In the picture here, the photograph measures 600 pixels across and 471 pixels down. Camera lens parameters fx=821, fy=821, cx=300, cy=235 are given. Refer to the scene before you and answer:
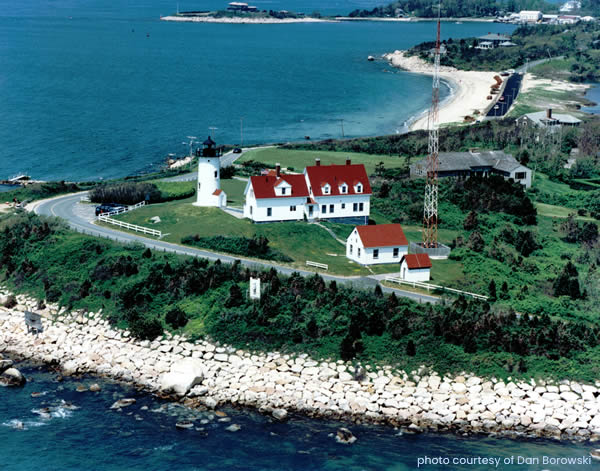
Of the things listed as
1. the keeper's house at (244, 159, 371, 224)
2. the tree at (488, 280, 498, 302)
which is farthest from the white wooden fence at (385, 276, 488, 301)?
the keeper's house at (244, 159, 371, 224)

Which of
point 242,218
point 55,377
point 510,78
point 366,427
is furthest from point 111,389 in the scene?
point 510,78

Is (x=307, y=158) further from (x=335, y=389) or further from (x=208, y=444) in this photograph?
(x=208, y=444)

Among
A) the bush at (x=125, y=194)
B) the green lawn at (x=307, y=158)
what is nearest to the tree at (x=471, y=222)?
the green lawn at (x=307, y=158)

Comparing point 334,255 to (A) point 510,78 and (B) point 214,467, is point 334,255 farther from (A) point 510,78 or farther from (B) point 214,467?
(A) point 510,78

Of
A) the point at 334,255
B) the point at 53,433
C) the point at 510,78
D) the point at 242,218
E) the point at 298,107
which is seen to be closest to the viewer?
the point at 53,433

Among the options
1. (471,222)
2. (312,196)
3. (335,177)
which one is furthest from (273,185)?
(471,222)

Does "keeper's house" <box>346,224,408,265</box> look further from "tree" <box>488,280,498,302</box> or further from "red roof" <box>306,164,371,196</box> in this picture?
"red roof" <box>306,164,371,196</box>
